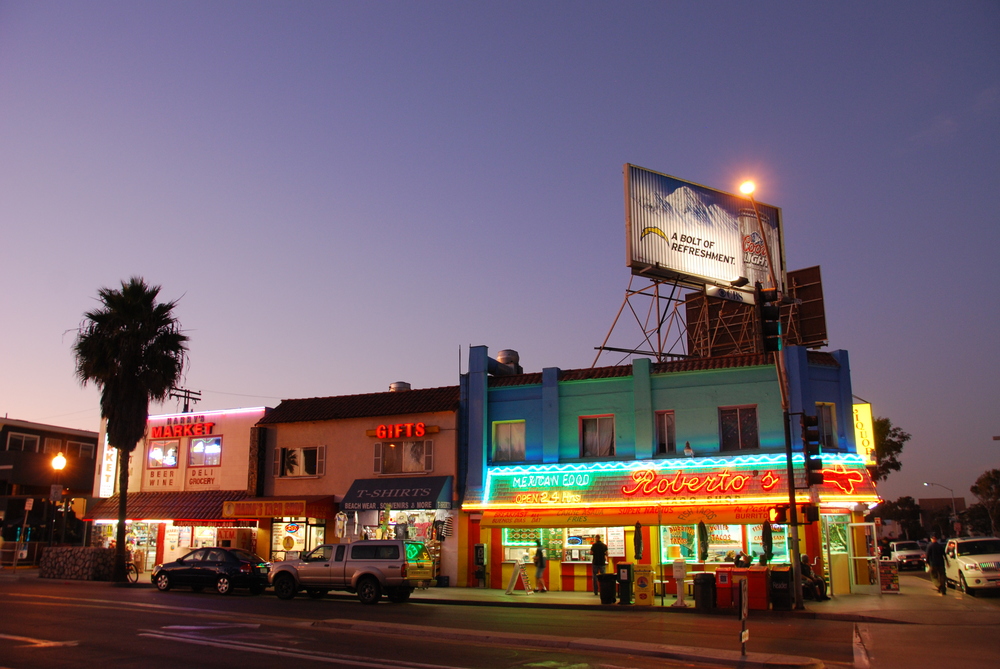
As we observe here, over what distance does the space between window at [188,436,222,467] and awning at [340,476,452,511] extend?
765 cm

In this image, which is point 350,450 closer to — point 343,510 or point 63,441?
point 343,510

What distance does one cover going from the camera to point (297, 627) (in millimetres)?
16406

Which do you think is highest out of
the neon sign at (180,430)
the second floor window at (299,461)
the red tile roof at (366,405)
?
the red tile roof at (366,405)

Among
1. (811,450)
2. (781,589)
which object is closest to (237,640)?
(781,589)

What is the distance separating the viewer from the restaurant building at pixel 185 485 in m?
33.7

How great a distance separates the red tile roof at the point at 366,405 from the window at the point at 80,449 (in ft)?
101

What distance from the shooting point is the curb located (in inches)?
484

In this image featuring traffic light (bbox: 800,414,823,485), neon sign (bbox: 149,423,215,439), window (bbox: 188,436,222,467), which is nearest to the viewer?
traffic light (bbox: 800,414,823,485)

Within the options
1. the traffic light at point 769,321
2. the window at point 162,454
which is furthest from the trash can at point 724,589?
the window at point 162,454

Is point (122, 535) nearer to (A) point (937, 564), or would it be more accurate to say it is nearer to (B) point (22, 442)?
(A) point (937, 564)

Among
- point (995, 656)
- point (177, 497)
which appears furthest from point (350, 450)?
point (995, 656)

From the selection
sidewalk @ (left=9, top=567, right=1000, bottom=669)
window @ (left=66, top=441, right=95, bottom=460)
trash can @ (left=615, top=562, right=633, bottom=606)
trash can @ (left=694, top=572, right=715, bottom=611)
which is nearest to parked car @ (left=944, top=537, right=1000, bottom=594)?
sidewalk @ (left=9, top=567, right=1000, bottom=669)

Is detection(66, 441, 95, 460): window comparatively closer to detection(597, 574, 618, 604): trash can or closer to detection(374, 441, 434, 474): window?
detection(374, 441, 434, 474): window

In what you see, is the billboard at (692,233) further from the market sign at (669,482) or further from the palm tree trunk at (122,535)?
the palm tree trunk at (122,535)
